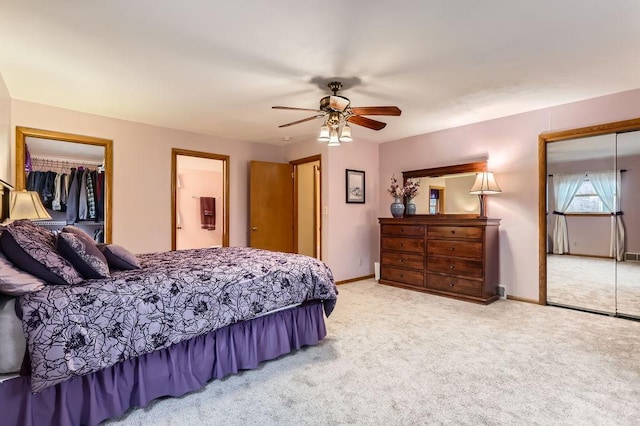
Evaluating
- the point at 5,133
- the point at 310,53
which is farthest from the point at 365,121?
the point at 5,133

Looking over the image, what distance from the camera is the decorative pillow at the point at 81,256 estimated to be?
68.2 inches

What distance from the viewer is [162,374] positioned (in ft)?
6.09

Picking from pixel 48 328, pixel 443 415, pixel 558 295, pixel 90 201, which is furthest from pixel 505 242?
pixel 90 201

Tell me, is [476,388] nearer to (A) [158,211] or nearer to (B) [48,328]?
(B) [48,328]

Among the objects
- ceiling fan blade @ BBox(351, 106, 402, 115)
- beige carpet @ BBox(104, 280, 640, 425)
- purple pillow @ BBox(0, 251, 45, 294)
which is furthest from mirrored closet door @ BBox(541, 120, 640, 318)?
Answer: purple pillow @ BBox(0, 251, 45, 294)

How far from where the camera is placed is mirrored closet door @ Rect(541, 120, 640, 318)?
10.8 ft

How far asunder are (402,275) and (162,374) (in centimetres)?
343

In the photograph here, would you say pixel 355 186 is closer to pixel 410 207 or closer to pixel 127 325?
pixel 410 207

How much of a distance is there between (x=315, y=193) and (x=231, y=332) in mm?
4043

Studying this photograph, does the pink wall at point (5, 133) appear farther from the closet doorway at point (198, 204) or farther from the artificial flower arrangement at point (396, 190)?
the artificial flower arrangement at point (396, 190)

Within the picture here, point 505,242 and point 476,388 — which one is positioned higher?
point 505,242

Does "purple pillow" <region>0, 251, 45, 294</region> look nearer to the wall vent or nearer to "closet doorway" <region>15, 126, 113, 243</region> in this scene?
"closet doorway" <region>15, 126, 113, 243</region>

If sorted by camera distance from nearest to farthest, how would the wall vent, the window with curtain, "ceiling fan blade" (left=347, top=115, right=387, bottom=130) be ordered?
"ceiling fan blade" (left=347, top=115, right=387, bottom=130)
the wall vent
the window with curtain

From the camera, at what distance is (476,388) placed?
1981 mm
